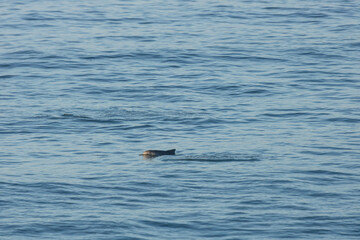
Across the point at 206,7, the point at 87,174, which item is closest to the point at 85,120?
the point at 87,174

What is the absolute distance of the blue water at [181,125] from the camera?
17250mm

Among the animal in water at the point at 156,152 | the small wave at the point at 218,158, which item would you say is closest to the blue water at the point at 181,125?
the small wave at the point at 218,158

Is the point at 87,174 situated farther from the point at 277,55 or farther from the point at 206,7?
the point at 206,7

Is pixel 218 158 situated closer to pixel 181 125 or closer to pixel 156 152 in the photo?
pixel 156 152

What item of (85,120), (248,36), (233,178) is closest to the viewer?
(233,178)

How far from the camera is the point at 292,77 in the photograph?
103 feet

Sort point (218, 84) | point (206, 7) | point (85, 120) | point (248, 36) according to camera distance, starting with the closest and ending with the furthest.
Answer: point (85, 120), point (218, 84), point (248, 36), point (206, 7)

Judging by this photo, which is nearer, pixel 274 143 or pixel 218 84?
pixel 274 143

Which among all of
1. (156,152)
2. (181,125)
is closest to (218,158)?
(156,152)

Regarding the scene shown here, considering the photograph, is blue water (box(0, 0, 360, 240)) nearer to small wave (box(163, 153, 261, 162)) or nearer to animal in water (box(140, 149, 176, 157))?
small wave (box(163, 153, 261, 162))

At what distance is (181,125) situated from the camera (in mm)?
24453

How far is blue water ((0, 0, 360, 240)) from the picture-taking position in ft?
56.6

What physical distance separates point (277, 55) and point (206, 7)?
11.7 m

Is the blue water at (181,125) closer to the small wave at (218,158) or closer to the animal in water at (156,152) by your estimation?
the small wave at (218,158)
